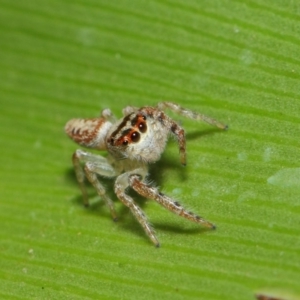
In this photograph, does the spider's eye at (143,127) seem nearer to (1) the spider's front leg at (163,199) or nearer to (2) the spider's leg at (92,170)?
(1) the spider's front leg at (163,199)

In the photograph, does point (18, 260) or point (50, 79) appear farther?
point (50, 79)

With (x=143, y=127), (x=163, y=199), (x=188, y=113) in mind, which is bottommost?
(x=163, y=199)

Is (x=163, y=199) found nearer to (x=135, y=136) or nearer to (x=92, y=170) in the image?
(x=135, y=136)

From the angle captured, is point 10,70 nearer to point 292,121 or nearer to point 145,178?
point 145,178

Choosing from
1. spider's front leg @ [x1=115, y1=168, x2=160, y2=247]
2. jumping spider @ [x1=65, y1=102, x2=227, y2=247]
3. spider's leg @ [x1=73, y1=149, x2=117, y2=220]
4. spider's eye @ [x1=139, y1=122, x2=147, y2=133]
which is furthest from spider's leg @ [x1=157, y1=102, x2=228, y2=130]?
spider's leg @ [x1=73, y1=149, x2=117, y2=220]

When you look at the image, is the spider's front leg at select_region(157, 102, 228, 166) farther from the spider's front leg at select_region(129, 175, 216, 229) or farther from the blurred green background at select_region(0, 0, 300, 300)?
the spider's front leg at select_region(129, 175, 216, 229)

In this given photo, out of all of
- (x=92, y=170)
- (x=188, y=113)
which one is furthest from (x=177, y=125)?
(x=92, y=170)

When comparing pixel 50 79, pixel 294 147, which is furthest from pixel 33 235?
pixel 294 147
